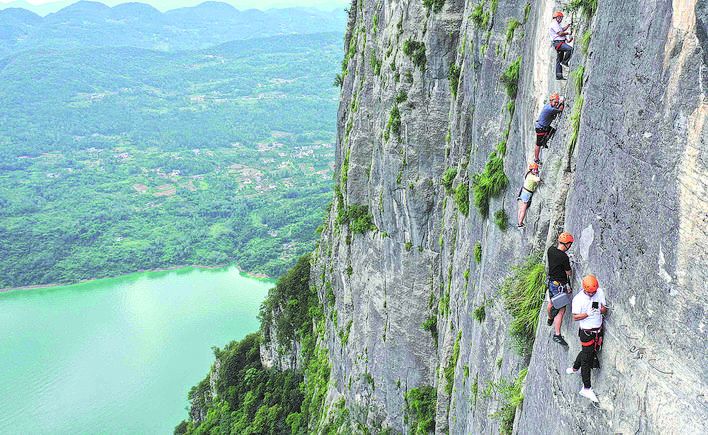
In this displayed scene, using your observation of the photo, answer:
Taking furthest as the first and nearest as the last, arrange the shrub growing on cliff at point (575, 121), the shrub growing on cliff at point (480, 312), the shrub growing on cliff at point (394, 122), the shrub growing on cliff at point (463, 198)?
the shrub growing on cliff at point (394, 122)
the shrub growing on cliff at point (463, 198)
the shrub growing on cliff at point (480, 312)
the shrub growing on cliff at point (575, 121)

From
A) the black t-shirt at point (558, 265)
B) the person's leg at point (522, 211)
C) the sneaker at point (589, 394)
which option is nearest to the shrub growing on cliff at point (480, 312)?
the person's leg at point (522, 211)

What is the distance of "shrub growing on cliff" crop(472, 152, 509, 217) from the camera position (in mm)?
11219

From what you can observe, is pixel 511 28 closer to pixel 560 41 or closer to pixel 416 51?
pixel 560 41

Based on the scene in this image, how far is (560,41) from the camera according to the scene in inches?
342

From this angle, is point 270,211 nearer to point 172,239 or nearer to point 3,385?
point 172,239

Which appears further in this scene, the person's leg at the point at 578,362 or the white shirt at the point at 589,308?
the person's leg at the point at 578,362

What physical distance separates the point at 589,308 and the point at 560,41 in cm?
411

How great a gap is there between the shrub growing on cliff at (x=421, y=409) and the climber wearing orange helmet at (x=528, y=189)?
9.80 metres

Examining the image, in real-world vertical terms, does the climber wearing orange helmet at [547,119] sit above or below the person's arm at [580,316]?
above

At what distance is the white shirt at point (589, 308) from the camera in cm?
682

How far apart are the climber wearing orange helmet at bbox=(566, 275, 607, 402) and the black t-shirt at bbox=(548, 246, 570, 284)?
0.67 meters

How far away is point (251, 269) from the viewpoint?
82.3m

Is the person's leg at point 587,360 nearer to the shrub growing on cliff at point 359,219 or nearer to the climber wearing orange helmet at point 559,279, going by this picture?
the climber wearing orange helmet at point 559,279

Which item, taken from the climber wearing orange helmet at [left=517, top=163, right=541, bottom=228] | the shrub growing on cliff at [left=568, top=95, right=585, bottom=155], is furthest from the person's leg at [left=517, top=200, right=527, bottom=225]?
the shrub growing on cliff at [left=568, top=95, right=585, bottom=155]
